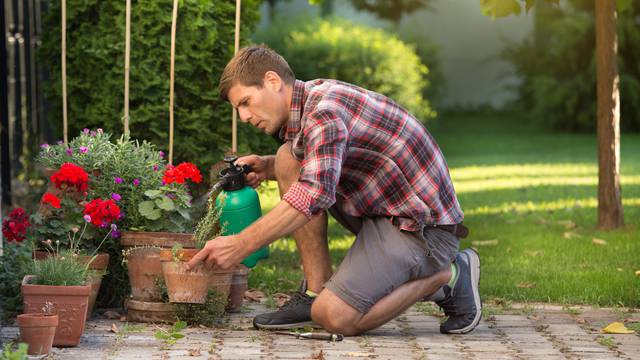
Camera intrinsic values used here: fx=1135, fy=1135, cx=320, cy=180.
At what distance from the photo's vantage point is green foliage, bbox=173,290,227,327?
4680 millimetres

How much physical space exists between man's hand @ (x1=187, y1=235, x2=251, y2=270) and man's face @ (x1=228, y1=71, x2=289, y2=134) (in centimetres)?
50

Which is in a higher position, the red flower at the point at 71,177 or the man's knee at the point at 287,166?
the man's knee at the point at 287,166

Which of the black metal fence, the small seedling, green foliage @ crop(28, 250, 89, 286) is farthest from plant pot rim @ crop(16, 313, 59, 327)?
the black metal fence

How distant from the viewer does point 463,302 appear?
470 cm

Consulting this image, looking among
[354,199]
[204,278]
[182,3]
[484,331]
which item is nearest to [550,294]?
[484,331]

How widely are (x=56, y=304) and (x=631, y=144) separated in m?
13.6

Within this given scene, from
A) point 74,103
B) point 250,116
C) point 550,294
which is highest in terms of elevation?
point 250,116

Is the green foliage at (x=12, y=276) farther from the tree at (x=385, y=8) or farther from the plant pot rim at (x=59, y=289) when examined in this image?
the tree at (x=385, y=8)

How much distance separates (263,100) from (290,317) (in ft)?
3.07

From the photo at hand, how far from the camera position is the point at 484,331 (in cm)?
475

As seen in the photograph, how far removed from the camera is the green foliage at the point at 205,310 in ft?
15.4

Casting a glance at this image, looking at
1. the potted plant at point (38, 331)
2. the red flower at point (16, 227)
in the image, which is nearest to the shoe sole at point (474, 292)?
the potted plant at point (38, 331)

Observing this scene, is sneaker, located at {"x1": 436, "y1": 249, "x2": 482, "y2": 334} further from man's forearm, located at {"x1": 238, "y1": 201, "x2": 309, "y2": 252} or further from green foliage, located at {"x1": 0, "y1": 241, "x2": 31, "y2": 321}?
green foliage, located at {"x1": 0, "y1": 241, "x2": 31, "y2": 321}

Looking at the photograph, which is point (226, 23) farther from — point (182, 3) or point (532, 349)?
point (532, 349)
